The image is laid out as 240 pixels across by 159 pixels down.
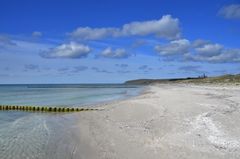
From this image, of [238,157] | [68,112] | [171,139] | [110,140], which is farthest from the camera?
[68,112]

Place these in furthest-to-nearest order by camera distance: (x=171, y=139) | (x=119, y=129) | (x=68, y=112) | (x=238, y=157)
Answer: (x=68, y=112) < (x=119, y=129) < (x=171, y=139) < (x=238, y=157)

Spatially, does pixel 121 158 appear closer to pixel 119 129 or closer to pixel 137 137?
pixel 137 137

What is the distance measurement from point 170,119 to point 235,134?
4813 mm

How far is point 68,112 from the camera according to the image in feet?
83.8

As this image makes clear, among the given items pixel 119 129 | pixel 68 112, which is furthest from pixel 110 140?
pixel 68 112

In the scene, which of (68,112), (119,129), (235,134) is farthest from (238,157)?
(68,112)

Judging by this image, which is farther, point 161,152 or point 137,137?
point 137,137

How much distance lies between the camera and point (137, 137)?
11.4 m

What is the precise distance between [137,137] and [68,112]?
15128mm

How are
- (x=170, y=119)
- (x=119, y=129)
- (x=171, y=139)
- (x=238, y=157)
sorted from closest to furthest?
(x=238, y=157) < (x=171, y=139) < (x=119, y=129) < (x=170, y=119)

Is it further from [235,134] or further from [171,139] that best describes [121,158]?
[235,134]

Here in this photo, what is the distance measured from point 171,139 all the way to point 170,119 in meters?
4.64

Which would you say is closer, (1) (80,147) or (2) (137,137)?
(1) (80,147)

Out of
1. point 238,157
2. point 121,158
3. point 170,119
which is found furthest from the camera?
point 170,119
